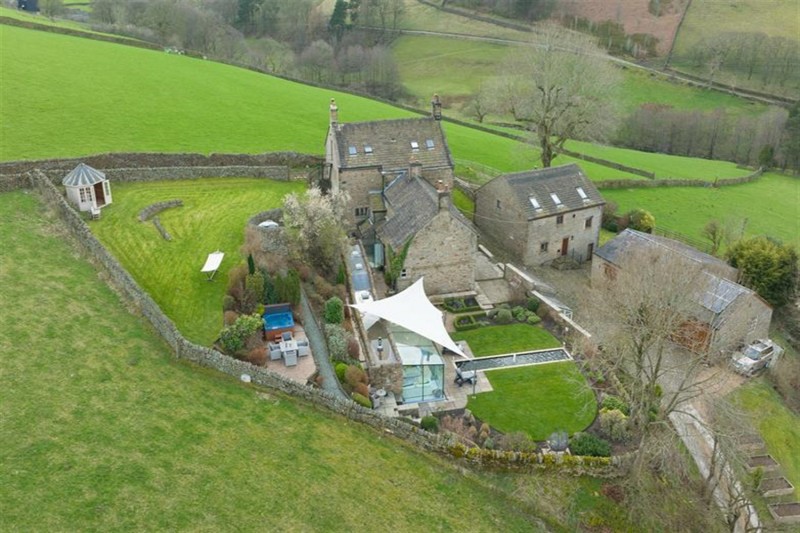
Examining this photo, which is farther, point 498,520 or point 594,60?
point 594,60

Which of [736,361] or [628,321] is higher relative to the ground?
[628,321]

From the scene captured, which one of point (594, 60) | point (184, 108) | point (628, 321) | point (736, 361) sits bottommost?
point (736, 361)

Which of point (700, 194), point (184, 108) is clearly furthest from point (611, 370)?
point (184, 108)

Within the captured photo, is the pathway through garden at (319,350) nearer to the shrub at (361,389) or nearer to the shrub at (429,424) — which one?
the shrub at (361,389)

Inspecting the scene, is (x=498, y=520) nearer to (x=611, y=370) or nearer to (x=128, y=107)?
(x=611, y=370)

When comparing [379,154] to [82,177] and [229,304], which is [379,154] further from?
[82,177]

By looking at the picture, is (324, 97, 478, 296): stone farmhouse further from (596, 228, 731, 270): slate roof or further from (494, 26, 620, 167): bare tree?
(494, 26, 620, 167): bare tree

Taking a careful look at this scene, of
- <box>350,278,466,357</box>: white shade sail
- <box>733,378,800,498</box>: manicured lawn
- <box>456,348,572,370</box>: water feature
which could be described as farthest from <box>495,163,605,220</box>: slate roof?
<box>733,378,800,498</box>: manicured lawn
